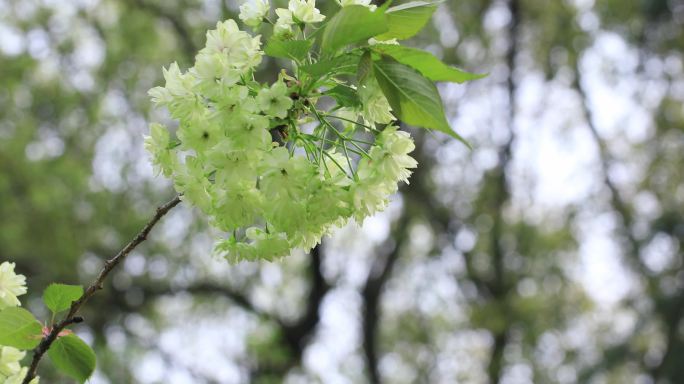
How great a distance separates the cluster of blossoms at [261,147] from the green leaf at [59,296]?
0.21m

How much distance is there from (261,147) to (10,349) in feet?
1.74

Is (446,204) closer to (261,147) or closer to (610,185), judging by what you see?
(610,185)

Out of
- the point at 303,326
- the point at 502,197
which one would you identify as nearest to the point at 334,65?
the point at 303,326

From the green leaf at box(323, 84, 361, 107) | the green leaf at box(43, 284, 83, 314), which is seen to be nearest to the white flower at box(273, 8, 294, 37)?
the green leaf at box(323, 84, 361, 107)

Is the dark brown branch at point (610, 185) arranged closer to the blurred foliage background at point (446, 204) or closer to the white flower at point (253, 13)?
the blurred foliage background at point (446, 204)

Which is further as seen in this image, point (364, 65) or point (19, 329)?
point (19, 329)

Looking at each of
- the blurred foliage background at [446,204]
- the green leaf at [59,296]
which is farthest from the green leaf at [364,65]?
the blurred foliage background at [446,204]

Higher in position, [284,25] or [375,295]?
[284,25]

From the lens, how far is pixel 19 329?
1.04 meters

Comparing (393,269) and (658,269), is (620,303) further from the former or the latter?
(393,269)

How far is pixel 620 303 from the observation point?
9594 mm

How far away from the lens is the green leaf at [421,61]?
0.89m

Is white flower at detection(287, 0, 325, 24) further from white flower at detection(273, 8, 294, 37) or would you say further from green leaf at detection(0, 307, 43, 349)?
green leaf at detection(0, 307, 43, 349)

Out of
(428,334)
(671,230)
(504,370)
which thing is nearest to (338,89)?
(671,230)
